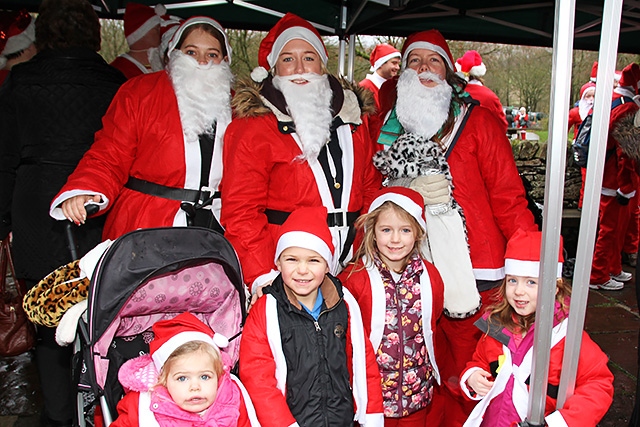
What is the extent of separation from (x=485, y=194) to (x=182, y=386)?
1666mm

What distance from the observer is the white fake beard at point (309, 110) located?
8.57 feet

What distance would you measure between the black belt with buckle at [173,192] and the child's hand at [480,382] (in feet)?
4.80

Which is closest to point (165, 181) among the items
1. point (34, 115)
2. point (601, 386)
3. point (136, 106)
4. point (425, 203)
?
point (136, 106)

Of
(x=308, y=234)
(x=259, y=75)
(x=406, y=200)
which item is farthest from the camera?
(x=259, y=75)

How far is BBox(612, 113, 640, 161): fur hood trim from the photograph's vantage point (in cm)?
300

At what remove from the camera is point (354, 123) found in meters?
2.77

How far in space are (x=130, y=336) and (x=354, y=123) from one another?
1402 millimetres

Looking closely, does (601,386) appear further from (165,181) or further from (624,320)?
(624,320)

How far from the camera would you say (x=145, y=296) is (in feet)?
7.44

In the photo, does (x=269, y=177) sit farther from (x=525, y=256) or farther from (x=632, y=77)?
(x=632, y=77)

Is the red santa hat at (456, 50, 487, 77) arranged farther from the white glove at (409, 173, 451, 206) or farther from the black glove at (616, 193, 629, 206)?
the white glove at (409, 173, 451, 206)

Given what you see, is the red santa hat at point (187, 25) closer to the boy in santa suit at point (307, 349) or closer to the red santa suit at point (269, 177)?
the red santa suit at point (269, 177)

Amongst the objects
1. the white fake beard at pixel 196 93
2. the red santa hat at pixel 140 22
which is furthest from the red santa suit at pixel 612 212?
the red santa hat at pixel 140 22

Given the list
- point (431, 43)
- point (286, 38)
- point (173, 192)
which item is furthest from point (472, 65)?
point (173, 192)
